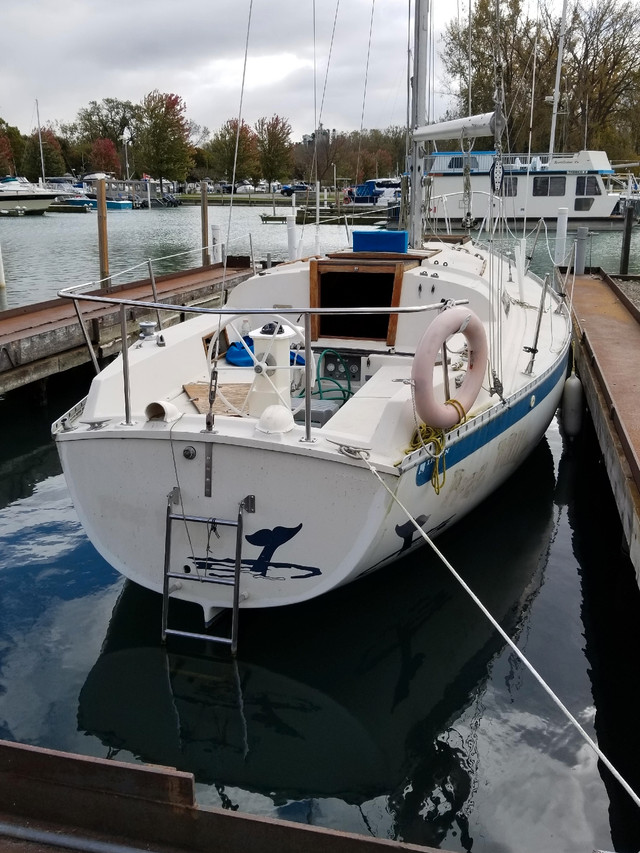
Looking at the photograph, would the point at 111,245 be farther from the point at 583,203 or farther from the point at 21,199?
the point at 583,203

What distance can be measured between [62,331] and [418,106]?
18.3 feet

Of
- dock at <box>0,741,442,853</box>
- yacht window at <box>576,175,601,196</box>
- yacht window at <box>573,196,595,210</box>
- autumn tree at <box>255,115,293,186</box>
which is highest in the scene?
autumn tree at <box>255,115,293,186</box>

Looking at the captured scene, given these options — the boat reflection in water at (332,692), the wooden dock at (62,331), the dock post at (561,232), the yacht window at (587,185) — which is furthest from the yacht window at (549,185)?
the boat reflection in water at (332,692)

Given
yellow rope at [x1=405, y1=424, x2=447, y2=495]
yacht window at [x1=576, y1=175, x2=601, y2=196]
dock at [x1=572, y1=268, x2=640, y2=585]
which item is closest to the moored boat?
yacht window at [x1=576, y1=175, x2=601, y2=196]

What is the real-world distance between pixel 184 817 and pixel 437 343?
2938 millimetres

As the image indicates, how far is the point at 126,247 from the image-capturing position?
113 ft

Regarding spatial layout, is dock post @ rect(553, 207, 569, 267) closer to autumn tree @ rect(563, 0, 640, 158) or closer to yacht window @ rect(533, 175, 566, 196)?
yacht window @ rect(533, 175, 566, 196)

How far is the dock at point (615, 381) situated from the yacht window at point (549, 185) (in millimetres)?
19316

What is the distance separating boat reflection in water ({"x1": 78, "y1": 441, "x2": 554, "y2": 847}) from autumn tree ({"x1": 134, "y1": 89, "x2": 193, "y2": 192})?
7669 cm

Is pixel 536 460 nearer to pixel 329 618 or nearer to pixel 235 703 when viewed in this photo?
pixel 329 618

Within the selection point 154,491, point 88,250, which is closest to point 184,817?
point 154,491

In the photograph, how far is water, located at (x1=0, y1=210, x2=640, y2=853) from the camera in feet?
12.8

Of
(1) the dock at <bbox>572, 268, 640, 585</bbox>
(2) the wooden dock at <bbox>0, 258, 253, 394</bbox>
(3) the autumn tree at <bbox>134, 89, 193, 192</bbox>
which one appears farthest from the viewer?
(3) the autumn tree at <bbox>134, 89, 193, 192</bbox>

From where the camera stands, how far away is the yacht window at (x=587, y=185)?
1277 inches
